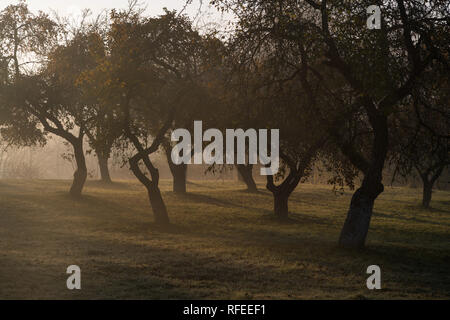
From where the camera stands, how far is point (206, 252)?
675 inches

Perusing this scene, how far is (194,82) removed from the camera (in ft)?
77.5

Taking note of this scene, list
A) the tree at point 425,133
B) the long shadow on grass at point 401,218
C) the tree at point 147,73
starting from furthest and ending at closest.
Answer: the long shadow on grass at point 401,218 → the tree at point 147,73 → the tree at point 425,133

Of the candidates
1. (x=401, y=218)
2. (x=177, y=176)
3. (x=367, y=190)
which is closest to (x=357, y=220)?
(x=367, y=190)

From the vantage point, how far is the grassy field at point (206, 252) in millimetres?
11773

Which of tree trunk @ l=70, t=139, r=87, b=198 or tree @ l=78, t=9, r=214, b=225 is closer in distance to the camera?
tree @ l=78, t=9, r=214, b=225

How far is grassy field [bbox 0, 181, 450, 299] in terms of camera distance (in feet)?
38.6

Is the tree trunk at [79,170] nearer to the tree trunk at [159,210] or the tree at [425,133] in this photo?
the tree trunk at [159,210]

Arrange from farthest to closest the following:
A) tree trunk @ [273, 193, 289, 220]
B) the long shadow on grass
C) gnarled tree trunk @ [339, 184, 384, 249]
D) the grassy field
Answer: the long shadow on grass, tree trunk @ [273, 193, 289, 220], gnarled tree trunk @ [339, 184, 384, 249], the grassy field

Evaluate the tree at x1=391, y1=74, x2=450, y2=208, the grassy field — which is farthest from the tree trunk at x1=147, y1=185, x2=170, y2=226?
the tree at x1=391, y1=74, x2=450, y2=208

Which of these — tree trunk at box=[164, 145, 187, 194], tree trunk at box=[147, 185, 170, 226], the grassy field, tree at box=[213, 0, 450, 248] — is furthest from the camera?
tree trunk at box=[164, 145, 187, 194]

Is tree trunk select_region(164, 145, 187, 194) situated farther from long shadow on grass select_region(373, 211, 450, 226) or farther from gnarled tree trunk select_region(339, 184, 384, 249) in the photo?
gnarled tree trunk select_region(339, 184, 384, 249)

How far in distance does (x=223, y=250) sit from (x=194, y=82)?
9060mm

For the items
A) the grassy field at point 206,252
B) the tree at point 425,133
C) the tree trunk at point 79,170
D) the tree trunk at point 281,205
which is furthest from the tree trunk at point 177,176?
the tree at point 425,133

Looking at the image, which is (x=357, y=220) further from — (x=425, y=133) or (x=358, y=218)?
(x=425, y=133)
